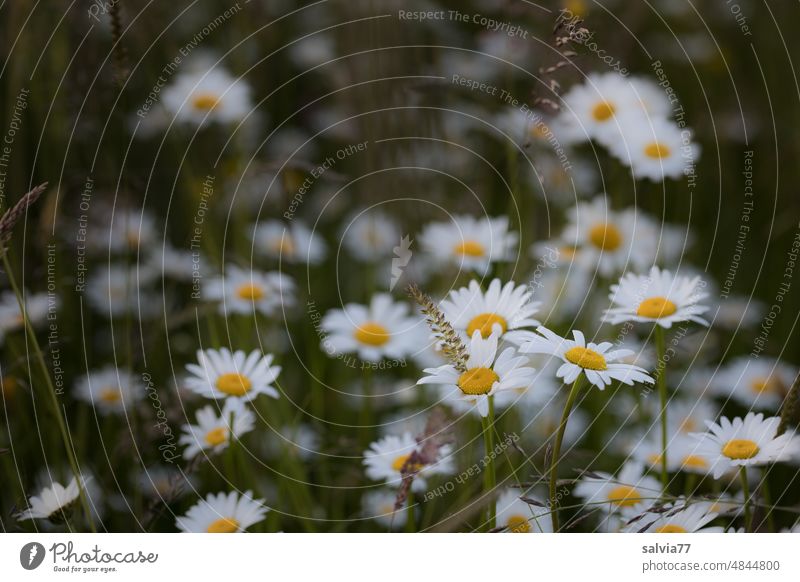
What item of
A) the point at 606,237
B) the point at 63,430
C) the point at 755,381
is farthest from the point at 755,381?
the point at 63,430

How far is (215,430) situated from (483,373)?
0.69ft

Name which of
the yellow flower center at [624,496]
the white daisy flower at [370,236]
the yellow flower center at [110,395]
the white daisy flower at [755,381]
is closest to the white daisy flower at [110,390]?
the yellow flower center at [110,395]

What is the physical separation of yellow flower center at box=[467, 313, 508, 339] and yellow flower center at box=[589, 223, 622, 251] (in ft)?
0.78

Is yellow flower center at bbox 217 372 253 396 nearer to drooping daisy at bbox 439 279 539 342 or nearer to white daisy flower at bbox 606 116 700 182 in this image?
drooping daisy at bbox 439 279 539 342

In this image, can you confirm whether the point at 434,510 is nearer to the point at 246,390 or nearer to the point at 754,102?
the point at 246,390

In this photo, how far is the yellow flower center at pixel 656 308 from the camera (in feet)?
1.71

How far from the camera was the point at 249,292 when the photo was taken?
26.5 inches

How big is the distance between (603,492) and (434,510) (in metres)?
0.12

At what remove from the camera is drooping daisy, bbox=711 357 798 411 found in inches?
25.1

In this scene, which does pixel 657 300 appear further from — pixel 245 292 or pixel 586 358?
pixel 245 292

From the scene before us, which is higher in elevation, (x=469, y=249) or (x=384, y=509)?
(x=469, y=249)

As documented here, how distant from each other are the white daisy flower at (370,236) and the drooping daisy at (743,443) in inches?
12.6
